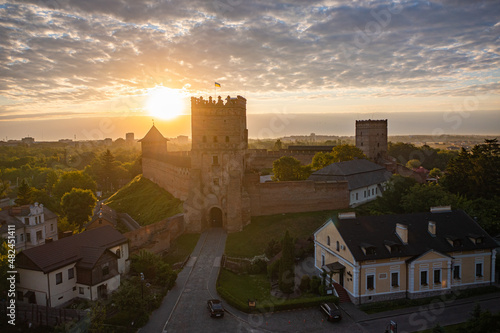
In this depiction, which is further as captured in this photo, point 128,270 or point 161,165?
point 161,165

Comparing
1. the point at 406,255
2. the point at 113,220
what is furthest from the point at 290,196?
the point at 113,220

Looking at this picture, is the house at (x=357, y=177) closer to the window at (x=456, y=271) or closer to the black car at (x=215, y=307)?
the window at (x=456, y=271)

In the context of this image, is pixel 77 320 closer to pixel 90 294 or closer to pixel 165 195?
pixel 90 294

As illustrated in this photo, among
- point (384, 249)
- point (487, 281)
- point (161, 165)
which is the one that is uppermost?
point (161, 165)

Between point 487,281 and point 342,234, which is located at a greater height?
point 342,234

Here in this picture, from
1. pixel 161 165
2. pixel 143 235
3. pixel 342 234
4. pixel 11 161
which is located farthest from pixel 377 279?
pixel 11 161

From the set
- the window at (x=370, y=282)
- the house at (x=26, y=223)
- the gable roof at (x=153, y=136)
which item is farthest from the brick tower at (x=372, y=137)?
the house at (x=26, y=223)

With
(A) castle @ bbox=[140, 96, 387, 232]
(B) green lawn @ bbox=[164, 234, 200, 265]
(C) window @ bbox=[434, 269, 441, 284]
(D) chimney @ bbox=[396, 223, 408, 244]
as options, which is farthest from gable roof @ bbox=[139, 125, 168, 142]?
(C) window @ bbox=[434, 269, 441, 284]
